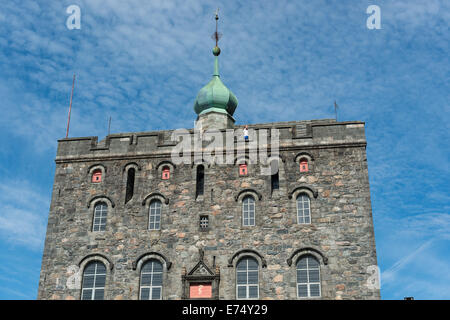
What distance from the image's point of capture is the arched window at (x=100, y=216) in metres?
24.6

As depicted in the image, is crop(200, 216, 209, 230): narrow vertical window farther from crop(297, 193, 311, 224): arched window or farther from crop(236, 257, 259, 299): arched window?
crop(297, 193, 311, 224): arched window

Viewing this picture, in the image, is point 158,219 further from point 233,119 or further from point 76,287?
point 233,119

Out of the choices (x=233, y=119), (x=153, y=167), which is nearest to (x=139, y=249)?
(x=153, y=167)

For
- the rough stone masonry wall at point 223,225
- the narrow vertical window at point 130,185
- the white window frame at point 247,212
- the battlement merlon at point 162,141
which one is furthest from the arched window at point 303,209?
the narrow vertical window at point 130,185

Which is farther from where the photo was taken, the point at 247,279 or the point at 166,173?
the point at 166,173

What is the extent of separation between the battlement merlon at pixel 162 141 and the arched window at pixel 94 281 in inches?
179

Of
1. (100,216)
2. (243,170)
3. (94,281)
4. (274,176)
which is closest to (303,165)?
(274,176)

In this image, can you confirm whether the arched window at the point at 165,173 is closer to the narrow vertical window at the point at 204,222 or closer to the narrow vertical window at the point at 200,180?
the narrow vertical window at the point at 200,180

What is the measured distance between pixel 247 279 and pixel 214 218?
2708 mm

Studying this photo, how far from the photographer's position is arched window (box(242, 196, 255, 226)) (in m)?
23.8

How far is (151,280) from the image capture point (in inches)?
920

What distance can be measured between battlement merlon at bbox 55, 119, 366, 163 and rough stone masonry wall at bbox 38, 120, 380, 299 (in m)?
0.09

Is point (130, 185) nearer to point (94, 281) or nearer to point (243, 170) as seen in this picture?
point (94, 281)

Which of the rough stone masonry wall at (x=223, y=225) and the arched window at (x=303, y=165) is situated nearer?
the rough stone masonry wall at (x=223, y=225)
